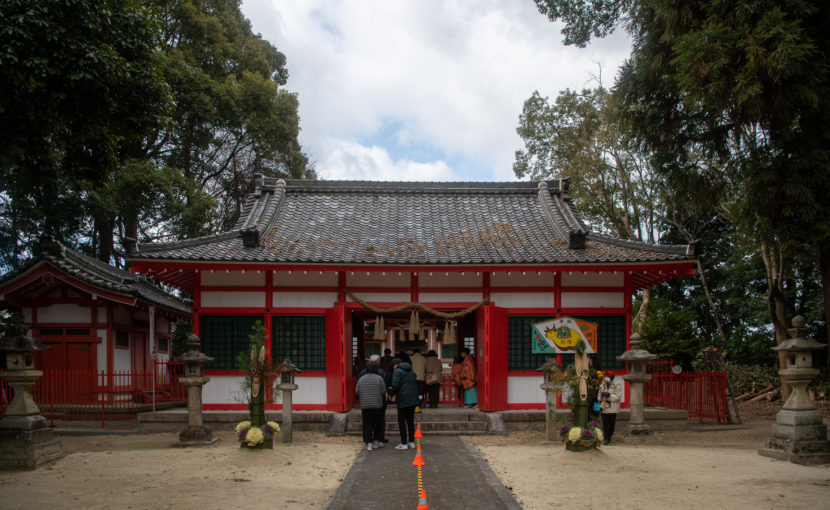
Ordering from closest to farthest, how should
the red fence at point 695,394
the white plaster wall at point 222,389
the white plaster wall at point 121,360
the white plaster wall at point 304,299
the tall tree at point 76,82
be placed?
the tall tree at point 76,82 < the white plaster wall at point 222,389 < the white plaster wall at point 304,299 < the red fence at point 695,394 < the white plaster wall at point 121,360

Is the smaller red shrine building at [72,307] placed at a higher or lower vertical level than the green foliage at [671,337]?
higher

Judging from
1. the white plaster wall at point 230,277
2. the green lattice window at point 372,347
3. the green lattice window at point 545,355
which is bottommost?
the green lattice window at point 372,347

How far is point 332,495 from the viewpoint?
8.04 meters

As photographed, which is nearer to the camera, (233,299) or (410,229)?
(233,299)

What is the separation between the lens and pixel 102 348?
17.7 meters

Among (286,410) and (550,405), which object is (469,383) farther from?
(286,410)

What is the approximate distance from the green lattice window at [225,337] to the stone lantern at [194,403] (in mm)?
2050

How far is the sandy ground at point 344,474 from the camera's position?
7652 mm

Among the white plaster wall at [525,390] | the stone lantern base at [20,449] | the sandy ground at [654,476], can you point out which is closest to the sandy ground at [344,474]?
the sandy ground at [654,476]

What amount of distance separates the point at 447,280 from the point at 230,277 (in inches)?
208

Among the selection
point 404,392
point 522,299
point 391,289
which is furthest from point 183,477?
point 522,299

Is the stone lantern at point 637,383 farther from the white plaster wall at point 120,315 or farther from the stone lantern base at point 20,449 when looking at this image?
the white plaster wall at point 120,315

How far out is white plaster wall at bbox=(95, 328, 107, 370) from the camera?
693 inches

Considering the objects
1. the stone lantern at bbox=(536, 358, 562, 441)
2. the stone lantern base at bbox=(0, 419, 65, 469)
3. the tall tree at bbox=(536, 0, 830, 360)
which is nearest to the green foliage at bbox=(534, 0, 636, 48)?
the tall tree at bbox=(536, 0, 830, 360)
